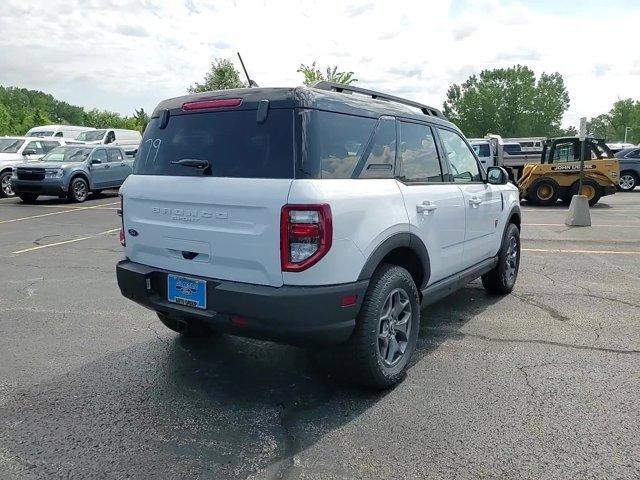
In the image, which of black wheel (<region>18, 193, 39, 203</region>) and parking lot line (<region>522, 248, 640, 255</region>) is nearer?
parking lot line (<region>522, 248, 640, 255</region>)

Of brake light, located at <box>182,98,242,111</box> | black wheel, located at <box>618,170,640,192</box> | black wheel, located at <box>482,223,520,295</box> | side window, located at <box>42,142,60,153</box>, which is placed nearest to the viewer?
brake light, located at <box>182,98,242,111</box>

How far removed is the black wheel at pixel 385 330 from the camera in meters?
3.34

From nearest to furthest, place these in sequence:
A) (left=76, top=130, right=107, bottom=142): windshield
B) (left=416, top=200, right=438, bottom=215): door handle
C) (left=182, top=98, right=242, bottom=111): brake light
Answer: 1. (left=182, top=98, right=242, bottom=111): brake light
2. (left=416, top=200, right=438, bottom=215): door handle
3. (left=76, top=130, right=107, bottom=142): windshield

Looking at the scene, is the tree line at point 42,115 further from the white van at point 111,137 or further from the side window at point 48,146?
the side window at point 48,146

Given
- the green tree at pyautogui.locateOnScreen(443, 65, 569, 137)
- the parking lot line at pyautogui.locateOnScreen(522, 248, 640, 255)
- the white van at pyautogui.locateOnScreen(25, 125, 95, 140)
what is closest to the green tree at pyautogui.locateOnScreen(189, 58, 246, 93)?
the white van at pyautogui.locateOnScreen(25, 125, 95, 140)

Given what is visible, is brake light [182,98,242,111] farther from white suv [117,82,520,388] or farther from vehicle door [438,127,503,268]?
vehicle door [438,127,503,268]

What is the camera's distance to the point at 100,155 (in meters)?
17.6

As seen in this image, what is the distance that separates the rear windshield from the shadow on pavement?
1.46 meters

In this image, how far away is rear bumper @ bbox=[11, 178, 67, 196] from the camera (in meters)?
15.6

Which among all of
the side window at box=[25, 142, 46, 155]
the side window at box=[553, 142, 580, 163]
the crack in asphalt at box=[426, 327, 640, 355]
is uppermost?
the side window at box=[25, 142, 46, 155]

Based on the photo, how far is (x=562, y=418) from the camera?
10.5 feet

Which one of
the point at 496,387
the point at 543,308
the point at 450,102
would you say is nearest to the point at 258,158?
the point at 496,387

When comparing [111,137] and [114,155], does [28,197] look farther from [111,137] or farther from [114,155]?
[111,137]

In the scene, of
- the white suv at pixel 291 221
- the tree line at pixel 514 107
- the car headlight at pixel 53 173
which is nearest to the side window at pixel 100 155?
the car headlight at pixel 53 173
